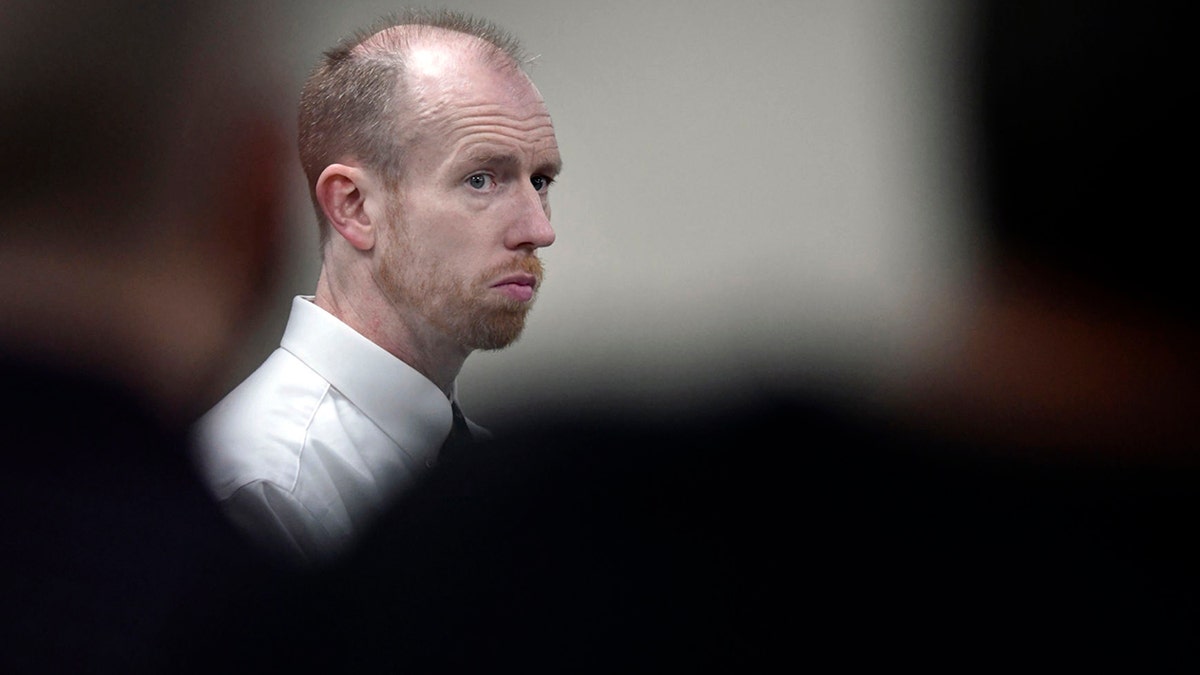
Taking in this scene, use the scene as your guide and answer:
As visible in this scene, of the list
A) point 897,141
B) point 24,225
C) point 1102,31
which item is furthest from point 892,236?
point 24,225

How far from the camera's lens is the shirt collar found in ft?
2.08

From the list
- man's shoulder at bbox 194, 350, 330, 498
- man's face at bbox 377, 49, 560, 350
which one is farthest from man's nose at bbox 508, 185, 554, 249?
man's shoulder at bbox 194, 350, 330, 498

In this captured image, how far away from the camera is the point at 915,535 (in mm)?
266

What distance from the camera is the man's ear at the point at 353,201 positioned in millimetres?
656

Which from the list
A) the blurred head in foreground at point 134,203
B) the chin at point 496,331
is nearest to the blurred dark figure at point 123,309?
the blurred head in foreground at point 134,203

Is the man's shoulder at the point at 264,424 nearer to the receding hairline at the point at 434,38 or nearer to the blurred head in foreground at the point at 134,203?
the blurred head in foreground at the point at 134,203

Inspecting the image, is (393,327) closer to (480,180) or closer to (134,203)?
(480,180)

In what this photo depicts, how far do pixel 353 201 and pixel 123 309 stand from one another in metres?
0.30

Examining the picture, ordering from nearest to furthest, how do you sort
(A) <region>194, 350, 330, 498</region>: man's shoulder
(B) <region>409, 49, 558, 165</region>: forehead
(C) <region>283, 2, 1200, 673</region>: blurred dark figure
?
(C) <region>283, 2, 1200, 673</region>: blurred dark figure
(A) <region>194, 350, 330, 498</region>: man's shoulder
(B) <region>409, 49, 558, 165</region>: forehead

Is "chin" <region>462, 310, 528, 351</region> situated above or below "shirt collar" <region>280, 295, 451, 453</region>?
above

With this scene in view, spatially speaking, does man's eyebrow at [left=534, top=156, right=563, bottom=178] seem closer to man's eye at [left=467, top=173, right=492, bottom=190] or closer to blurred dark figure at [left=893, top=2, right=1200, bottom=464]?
man's eye at [left=467, top=173, right=492, bottom=190]

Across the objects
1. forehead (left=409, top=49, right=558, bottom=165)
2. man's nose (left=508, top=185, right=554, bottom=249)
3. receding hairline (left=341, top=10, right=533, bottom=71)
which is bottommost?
man's nose (left=508, top=185, right=554, bottom=249)

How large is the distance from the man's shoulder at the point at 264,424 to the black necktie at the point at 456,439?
0.07 metres

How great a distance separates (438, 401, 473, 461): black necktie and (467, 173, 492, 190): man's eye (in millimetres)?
133
